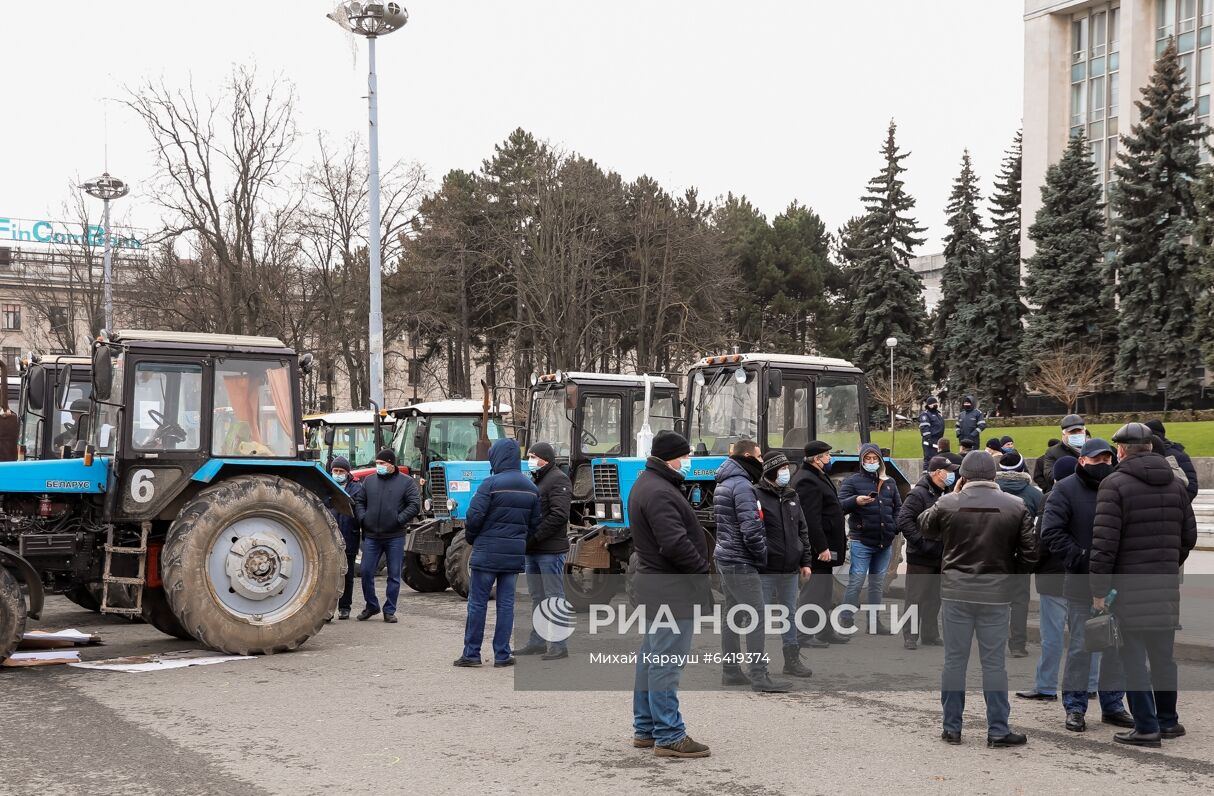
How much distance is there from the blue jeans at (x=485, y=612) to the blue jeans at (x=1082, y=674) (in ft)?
13.9

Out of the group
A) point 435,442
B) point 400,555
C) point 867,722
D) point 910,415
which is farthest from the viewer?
point 910,415

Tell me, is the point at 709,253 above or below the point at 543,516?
above

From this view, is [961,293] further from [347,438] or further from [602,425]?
[602,425]

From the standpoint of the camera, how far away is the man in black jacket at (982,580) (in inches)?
282

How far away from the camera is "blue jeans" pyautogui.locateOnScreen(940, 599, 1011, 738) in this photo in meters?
7.10

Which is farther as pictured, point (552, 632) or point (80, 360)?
point (80, 360)

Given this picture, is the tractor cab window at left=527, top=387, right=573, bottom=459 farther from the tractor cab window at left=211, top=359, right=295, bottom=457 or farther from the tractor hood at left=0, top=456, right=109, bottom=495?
the tractor hood at left=0, top=456, right=109, bottom=495

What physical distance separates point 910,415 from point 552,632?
48.2 metres

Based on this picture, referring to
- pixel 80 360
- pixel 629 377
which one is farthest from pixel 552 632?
pixel 80 360

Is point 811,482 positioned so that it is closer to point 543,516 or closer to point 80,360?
point 543,516

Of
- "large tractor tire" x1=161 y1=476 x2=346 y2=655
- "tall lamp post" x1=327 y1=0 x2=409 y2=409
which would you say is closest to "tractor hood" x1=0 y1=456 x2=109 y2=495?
"large tractor tire" x1=161 y1=476 x2=346 y2=655

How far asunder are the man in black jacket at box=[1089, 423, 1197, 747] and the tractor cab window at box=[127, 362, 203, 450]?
725 centimetres

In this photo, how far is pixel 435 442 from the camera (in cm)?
1875

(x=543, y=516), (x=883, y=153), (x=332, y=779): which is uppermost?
(x=883, y=153)
